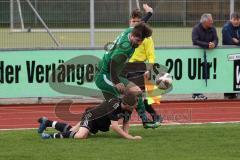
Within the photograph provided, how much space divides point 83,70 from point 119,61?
6320 mm

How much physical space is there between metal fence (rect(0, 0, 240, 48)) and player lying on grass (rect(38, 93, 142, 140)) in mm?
6893

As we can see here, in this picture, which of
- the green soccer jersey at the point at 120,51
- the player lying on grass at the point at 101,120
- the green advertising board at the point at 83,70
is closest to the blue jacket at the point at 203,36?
the green advertising board at the point at 83,70

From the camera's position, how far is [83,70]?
1820 cm

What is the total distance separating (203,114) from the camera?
16.3 meters

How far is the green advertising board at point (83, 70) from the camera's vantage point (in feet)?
58.6

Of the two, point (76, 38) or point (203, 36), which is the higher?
point (203, 36)

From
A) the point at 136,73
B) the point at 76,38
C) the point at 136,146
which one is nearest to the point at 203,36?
the point at 76,38

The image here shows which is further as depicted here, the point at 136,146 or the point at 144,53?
the point at 144,53

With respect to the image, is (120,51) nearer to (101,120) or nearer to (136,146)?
(101,120)

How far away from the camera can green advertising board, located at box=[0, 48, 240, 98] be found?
58.6 feet

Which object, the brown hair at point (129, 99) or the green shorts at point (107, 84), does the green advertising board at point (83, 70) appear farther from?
the brown hair at point (129, 99)

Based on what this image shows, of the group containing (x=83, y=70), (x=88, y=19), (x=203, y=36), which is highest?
(x=88, y=19)

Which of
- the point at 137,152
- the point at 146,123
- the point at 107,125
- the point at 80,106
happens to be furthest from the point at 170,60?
the point at 137,152

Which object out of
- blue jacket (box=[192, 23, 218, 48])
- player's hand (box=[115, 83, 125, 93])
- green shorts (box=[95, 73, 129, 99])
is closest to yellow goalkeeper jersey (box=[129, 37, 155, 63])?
green shorts (box=[95, 73, 129, 99])
